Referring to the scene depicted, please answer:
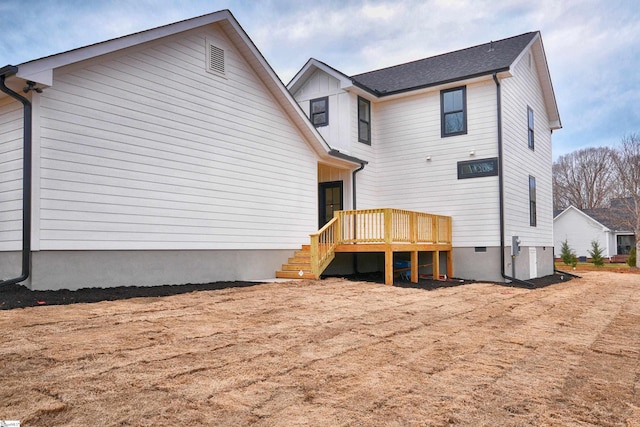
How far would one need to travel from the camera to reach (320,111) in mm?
14852

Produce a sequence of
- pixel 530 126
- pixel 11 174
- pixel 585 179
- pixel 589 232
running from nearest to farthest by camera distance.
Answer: pixel 11 174
pixel 530 126
pixel 589 232
pixel 585 179

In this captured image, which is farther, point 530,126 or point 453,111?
point 530,126

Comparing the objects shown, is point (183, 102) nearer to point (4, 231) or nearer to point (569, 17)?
point (4, 231)

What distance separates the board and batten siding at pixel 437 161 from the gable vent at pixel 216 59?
20.5ft

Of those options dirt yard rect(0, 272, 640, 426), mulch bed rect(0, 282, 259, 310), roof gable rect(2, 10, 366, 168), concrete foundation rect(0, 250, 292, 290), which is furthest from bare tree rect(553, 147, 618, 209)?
→ mulch bed rect(0, 282, 259, 310)

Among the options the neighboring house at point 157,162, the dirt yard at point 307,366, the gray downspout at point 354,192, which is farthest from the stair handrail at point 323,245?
the dirt yard at point 307,366

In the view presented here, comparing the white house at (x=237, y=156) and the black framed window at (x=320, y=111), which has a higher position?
the black framed window at (x=320, y=111)

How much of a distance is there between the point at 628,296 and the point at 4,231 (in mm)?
12802

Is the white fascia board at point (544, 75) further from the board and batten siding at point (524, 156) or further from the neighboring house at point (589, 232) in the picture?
the neighboring house at point (589, 232)

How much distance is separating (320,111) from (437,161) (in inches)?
156

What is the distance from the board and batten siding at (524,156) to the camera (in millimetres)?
13422

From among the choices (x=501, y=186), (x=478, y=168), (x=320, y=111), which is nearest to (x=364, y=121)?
(x=320, y=111)

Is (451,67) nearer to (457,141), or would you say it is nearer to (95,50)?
(457,141)

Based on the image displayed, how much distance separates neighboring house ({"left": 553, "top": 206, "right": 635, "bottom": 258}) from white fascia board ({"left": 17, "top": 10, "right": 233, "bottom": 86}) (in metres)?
36.7
